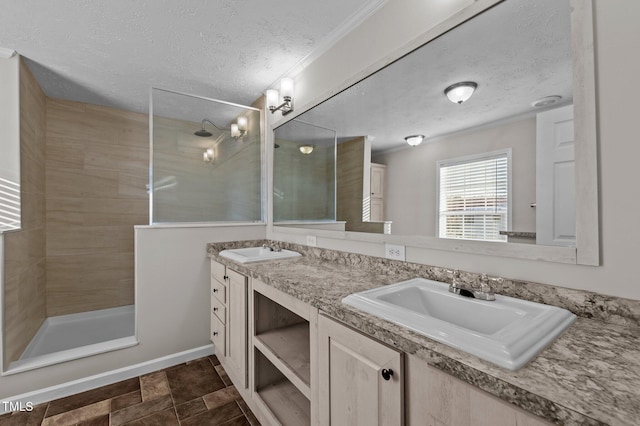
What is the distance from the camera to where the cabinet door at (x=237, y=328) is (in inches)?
66.0

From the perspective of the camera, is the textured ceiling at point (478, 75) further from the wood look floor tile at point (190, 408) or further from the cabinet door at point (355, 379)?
the wood look floor tile at point (190, 408)

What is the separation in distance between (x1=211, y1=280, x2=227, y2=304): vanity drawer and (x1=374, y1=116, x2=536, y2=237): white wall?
1253 millimetres

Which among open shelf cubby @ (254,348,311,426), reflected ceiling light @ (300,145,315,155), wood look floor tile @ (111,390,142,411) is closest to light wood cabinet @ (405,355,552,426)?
open shelf cubby @ (254,348,311,426)

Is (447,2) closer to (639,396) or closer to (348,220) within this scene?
(348,220)

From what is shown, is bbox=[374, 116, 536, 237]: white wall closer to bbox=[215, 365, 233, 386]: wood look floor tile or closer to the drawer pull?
the drawer pull

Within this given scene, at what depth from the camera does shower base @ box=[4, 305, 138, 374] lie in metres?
2.01

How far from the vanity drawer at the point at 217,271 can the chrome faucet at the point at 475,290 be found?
4.92ft

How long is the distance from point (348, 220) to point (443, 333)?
3.57 feet

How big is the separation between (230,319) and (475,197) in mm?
1640

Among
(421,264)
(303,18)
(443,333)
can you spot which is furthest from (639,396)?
(303,18)

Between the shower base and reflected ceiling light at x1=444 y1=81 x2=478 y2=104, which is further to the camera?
the shower base

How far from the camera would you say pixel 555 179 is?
0.94m

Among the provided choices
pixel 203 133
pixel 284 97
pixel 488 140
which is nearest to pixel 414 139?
pixel 488 140

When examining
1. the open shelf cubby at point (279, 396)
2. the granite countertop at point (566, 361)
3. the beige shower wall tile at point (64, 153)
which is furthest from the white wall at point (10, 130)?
the granite countertop at point (566, 361)
